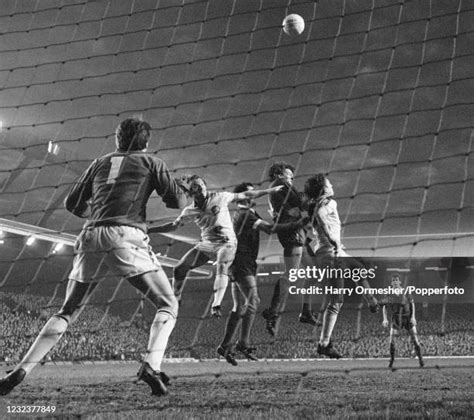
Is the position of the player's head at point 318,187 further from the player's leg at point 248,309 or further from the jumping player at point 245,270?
the player's leg at point 248,309

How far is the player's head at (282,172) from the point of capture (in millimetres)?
5148

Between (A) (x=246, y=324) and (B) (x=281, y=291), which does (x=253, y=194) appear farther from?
(A) (x=246, y=324)

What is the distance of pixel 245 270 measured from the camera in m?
5.21

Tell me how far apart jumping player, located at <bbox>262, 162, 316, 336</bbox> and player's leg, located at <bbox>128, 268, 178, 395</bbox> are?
5.38ft

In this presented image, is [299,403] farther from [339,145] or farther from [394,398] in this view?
[339,145]

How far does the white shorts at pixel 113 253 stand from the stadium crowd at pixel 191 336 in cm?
1116

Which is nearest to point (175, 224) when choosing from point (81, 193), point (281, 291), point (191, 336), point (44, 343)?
point (281, 291)

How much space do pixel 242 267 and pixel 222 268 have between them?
20 cm

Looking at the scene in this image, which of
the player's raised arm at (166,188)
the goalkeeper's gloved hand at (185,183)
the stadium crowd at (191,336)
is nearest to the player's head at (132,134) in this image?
the player's raised arm at (166,188)

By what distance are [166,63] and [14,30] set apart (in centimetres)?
174

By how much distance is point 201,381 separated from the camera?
5.75 meters

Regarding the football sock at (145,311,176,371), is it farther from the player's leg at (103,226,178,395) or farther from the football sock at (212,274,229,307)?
the football sock at (212,274,229,307)

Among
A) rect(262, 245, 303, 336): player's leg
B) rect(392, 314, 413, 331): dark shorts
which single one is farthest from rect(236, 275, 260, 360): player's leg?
rect(392, 314, 413, 331): dark shorts

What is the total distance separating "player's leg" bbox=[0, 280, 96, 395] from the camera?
342cm
